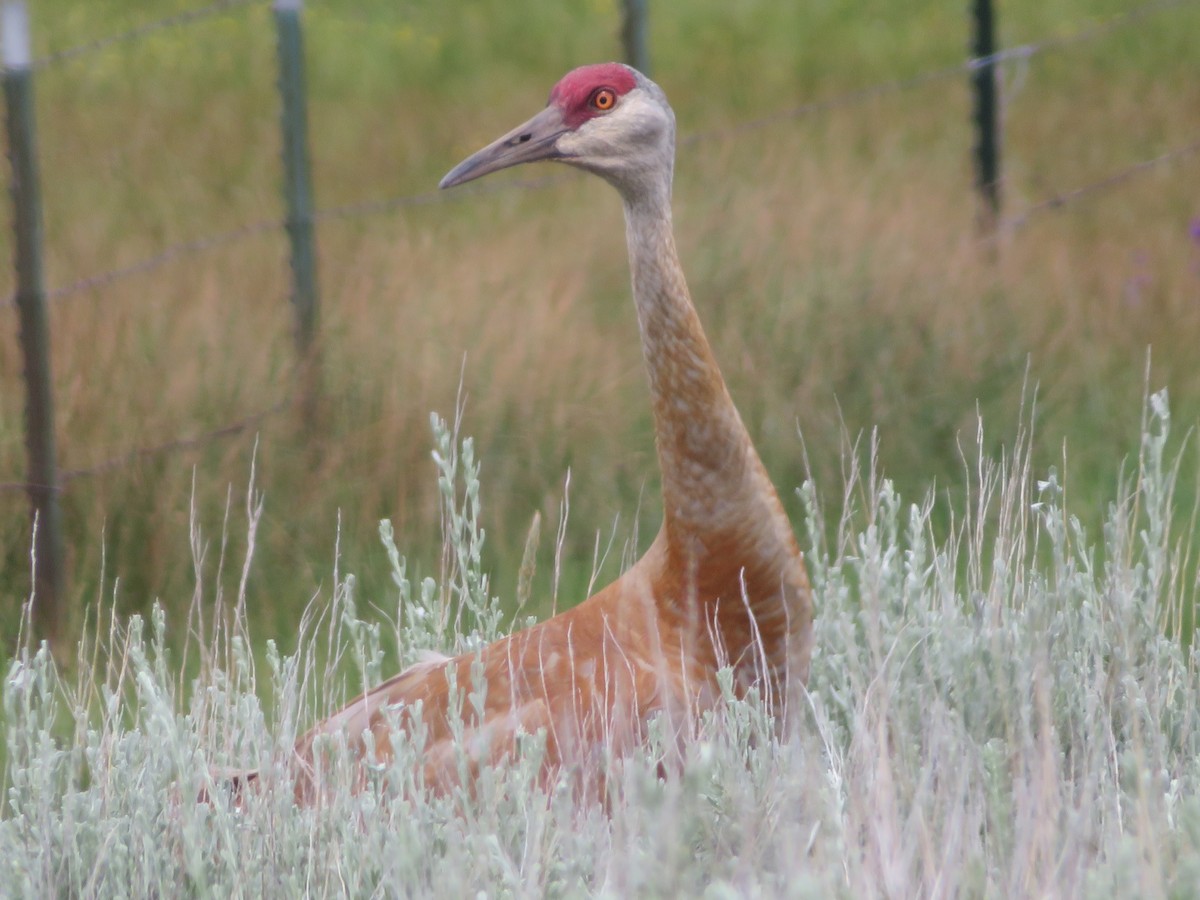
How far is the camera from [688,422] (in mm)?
3516

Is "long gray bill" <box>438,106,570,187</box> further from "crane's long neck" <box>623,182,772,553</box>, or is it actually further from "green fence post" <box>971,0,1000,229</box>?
"green fence post" <box>971,0,1000,229</box>

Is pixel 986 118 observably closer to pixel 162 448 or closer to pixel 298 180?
pixel 298 180

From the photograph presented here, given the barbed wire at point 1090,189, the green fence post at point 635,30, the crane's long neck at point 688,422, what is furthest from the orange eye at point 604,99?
the barbed wire at point 1090,189

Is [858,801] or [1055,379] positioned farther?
[1055,379]

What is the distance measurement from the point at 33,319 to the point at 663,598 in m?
2.29

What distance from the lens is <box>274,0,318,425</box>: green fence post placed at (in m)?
5.36

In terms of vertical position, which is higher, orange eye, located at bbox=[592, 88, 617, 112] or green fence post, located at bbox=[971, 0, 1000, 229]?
orange eye, located at bbox=[592, 88, 617, 112]

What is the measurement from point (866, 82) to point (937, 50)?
142cm

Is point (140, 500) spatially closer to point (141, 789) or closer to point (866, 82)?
point (141, 789)

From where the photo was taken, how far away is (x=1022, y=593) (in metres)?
3.58

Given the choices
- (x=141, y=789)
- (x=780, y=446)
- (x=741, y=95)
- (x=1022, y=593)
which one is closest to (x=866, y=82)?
(x=741, y=95)

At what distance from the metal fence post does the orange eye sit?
190cm

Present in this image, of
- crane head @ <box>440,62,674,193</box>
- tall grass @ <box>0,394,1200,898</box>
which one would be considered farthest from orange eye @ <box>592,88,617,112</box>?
tall grass @ <box>0,394,1200,898</box>

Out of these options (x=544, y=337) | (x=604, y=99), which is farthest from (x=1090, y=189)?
(x=604, y=99)
